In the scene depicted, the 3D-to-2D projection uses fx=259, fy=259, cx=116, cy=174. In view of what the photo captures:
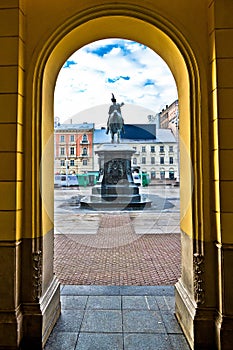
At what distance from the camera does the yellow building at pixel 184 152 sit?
249cm

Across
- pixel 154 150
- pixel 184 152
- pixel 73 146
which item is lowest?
pixel 184 152

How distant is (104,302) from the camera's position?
3.43m

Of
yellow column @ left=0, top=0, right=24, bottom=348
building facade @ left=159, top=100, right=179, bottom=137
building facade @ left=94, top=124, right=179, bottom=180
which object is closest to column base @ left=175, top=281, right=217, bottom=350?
yellow column @ left=0, top=0, right=24, bottom=348

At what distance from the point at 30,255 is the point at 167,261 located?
11.3ft

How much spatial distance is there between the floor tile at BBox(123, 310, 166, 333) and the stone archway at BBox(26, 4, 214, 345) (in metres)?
0.25

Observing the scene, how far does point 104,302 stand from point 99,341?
2.78 ft

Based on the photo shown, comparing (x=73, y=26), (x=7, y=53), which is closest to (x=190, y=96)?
(x=73, y=26)

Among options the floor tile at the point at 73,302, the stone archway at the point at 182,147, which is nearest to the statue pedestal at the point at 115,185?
the floor tile at the point at 73,302

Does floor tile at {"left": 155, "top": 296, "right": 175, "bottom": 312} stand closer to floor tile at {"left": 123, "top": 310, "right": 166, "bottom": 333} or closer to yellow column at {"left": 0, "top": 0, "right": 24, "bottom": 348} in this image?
floor tile at {"left": 123, "top": 310, "right": 166, "bottom": 333}

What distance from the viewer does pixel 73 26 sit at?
279 cm

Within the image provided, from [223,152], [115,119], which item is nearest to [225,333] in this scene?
[223,152]

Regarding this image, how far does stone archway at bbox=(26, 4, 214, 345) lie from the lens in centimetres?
262

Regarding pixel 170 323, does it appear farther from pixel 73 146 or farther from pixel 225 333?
pixel 73 146

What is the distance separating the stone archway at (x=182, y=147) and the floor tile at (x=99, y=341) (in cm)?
39
